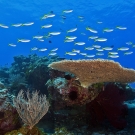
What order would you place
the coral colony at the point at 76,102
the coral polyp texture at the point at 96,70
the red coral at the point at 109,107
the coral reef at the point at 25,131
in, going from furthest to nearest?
1. the red coral at the point at 109,107
2. the coral polyp texture at the point at 96,70
3. the coral colony at the point at 76,102
4. the coral reef at the point at 25,131

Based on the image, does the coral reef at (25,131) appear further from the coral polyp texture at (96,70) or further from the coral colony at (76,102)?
the coral polyp texture at (96,70)

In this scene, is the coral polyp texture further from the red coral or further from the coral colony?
the red coral

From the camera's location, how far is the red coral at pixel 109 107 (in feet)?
23.2

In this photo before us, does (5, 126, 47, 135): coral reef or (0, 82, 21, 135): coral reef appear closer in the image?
(5, 126, 47, 135): coral reef

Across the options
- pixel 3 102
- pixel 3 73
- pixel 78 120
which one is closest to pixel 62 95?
pixel 78 120

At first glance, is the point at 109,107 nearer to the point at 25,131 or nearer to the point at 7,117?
the point at 25,131

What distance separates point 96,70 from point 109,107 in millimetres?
1732

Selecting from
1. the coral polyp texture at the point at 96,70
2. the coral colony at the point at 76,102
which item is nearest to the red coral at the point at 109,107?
the coral colony at the point at 76,102

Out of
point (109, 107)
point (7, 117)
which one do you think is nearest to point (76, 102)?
point (109, 107)

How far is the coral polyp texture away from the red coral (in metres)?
0.61

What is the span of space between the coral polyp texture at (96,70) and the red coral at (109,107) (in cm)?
61

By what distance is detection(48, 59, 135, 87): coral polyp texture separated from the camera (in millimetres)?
5902

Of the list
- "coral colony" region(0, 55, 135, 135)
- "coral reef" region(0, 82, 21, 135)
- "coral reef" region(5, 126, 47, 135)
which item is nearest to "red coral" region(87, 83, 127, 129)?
"coral colony" region(0, 55, 135, 135)

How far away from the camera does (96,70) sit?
6223 millimetres
